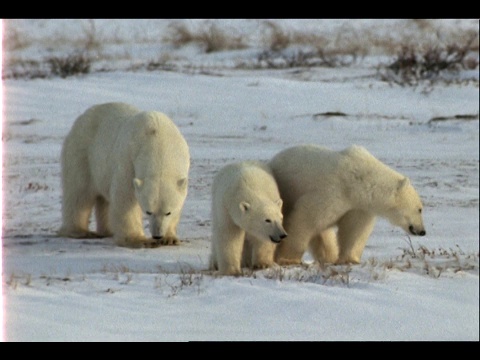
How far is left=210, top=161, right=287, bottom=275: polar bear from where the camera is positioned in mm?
5445

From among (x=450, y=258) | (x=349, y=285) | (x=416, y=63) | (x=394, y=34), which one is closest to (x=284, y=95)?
(x=416, y=63)

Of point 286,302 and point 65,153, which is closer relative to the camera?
point 286,302

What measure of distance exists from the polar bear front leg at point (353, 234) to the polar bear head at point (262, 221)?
24.1 inches

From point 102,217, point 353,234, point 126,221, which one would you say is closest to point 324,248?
point 353,234

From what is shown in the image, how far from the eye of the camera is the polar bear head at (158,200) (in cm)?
624

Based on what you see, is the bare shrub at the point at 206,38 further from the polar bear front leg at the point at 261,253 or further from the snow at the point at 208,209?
the polar bear front leg at the point at 261,253

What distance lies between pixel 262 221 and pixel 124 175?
5.16 ft

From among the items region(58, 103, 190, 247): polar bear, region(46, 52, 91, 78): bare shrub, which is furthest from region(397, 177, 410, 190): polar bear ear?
region(46, 52, 91, 78): bare shrub

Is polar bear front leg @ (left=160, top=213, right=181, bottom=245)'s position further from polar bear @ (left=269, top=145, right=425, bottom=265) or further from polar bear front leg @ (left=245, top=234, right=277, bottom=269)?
polar bear front leg @ (left=245, top=234, right=277, bottom=269)

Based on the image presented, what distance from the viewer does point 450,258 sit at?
580cm

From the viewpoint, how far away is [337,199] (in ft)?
18.8

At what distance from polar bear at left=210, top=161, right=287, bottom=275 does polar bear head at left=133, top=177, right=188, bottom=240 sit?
527mm

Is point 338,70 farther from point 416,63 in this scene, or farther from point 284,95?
point 284,95

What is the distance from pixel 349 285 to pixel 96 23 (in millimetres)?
12426
